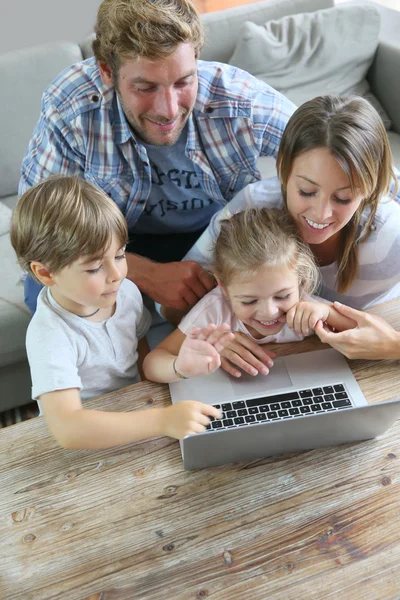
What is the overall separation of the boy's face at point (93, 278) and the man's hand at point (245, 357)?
251 mm

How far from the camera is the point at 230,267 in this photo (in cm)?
124

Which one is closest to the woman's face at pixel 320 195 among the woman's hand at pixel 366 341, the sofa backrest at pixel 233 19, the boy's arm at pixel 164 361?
the woman's hand at pixel 366 341

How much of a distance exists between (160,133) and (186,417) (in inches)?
32.4

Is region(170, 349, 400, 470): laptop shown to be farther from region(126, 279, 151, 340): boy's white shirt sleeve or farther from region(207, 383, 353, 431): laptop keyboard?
region(126, 279, 151, 340): boy's white shirt sleeve

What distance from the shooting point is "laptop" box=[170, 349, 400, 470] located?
882mm

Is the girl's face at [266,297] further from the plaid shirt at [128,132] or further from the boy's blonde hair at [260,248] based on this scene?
the plaid shirt at [128,132]

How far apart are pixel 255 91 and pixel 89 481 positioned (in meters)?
1.16

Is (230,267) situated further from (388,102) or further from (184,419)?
(388,102)

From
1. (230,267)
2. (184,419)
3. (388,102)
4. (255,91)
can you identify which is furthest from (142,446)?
(388,102)

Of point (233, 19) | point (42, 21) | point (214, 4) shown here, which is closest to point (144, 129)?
point (233, 19)

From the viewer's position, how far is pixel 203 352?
3.59 feet

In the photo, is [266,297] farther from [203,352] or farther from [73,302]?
[73,302]

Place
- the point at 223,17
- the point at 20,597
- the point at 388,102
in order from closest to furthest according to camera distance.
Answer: the point at 20,597 → the point at 223,17 → the point at 388,102

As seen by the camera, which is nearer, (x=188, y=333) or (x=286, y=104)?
(x=188, y=333)
